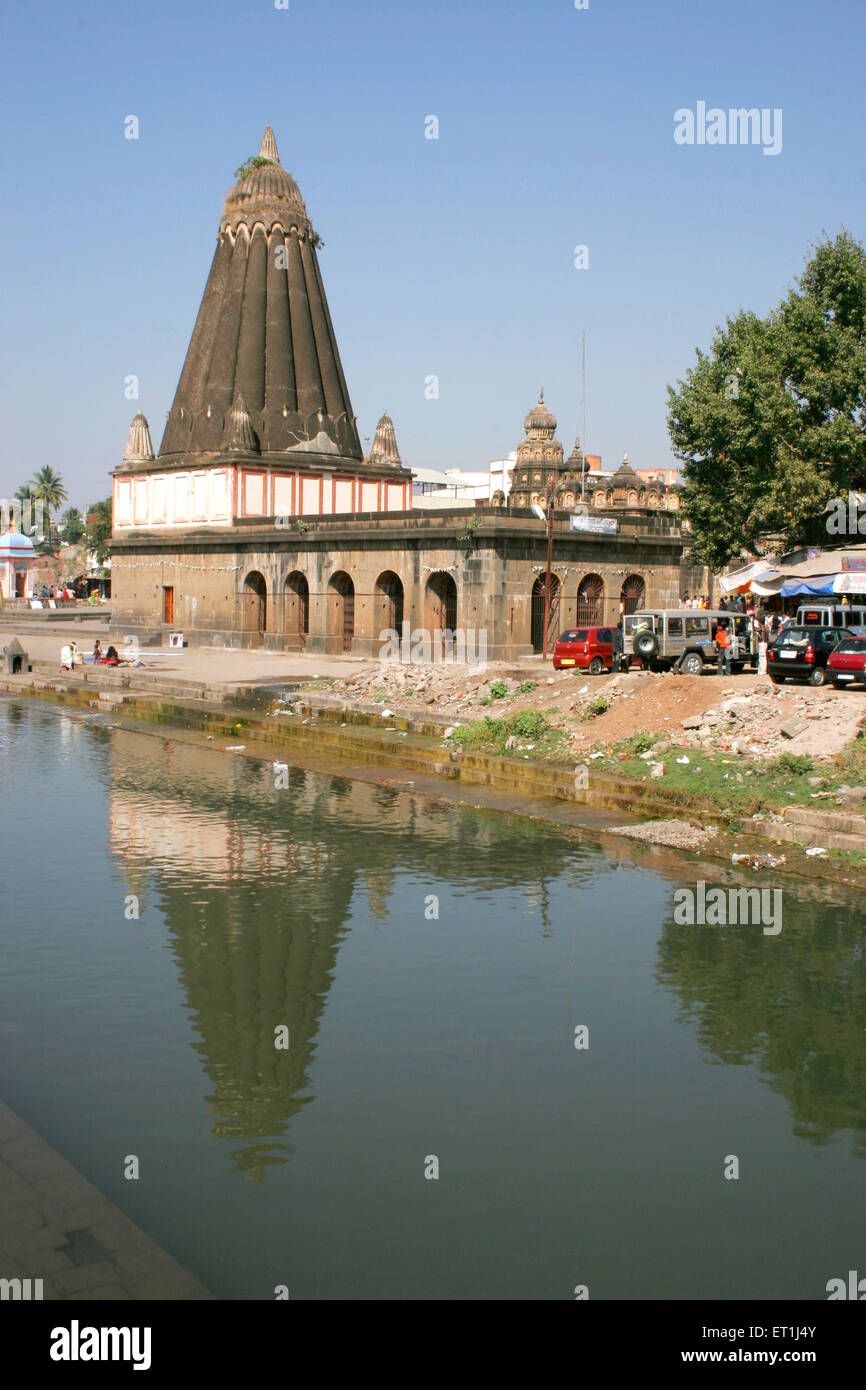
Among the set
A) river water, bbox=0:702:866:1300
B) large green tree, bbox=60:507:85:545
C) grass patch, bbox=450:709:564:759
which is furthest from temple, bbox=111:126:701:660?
large green tree, bbox=60:507:85:545

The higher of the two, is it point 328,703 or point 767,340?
point 767,340

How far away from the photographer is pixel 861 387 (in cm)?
3784

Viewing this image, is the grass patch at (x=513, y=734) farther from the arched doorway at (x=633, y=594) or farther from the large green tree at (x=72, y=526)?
the large green tree at (x=72, y=526)

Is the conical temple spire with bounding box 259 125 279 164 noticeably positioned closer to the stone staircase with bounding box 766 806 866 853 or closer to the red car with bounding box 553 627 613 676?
the red car with bounding box 553 627 613 676

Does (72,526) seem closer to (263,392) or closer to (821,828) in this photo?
(263,392)

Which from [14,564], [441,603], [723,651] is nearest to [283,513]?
[441,603]

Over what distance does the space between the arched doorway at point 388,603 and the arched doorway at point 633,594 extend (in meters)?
7.87

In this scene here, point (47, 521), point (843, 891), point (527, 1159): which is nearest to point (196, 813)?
point (843, 891)

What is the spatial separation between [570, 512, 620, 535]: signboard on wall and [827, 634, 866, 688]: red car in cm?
1513

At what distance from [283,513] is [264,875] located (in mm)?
37841

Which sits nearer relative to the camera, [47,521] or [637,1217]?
[637,1217]

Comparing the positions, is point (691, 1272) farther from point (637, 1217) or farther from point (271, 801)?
point (271, 801)

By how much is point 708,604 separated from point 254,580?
58.6 ft

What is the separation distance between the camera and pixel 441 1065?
9.12 m
